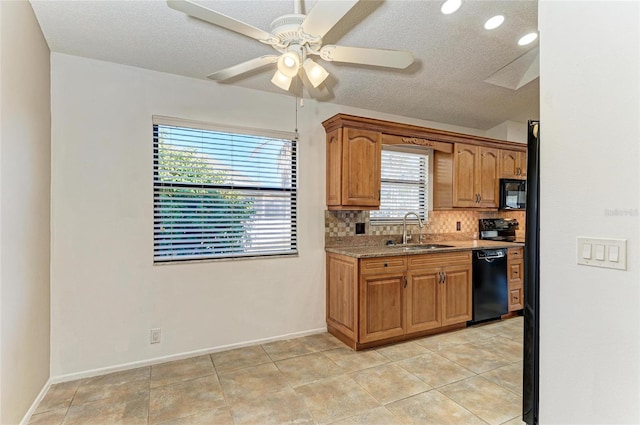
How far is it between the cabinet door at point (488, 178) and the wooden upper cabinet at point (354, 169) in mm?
1605

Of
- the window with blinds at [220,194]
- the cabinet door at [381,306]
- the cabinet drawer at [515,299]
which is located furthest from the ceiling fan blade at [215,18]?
the cabinet drawer at [515,299]

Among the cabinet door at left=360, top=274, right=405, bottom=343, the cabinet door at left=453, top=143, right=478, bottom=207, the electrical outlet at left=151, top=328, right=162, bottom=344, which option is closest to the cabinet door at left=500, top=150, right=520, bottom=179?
the cabinet door at left=453, top=143, right=478, bottom=207

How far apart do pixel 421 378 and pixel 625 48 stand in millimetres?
2371

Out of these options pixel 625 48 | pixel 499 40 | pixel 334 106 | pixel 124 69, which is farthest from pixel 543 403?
pixel 124 69

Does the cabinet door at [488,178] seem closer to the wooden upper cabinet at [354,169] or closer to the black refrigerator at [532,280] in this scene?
the wooden upper cabinet at [354,169]

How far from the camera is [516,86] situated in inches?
136

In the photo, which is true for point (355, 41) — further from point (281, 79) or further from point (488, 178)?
point (488, 178)

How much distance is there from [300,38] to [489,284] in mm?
3438

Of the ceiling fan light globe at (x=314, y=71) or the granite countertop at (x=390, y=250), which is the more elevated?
the ceiling fan light globe at (x=314, y=71)

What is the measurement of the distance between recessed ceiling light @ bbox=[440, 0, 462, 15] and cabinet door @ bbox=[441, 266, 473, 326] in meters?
2.41

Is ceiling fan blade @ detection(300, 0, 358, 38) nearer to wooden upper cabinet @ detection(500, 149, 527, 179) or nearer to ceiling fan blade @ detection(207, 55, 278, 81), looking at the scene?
ceiling fan blade @ detection(207, 55, 278, 81)

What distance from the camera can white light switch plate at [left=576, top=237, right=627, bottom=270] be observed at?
3.98 feet

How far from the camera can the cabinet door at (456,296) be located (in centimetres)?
351

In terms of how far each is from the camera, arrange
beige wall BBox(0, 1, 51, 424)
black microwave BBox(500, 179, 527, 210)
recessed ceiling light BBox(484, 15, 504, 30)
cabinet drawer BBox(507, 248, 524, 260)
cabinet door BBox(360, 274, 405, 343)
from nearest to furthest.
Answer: beige wall BBox(0, 1, 51, 424), recessed ceiling light BBox(484, 15, 504, 30), cabinet door BBox(360, 274, 405, 343), cabinet drawer BBox(507, 248, 524, 260), black microwave BBox(500, 179, 527, 210)
